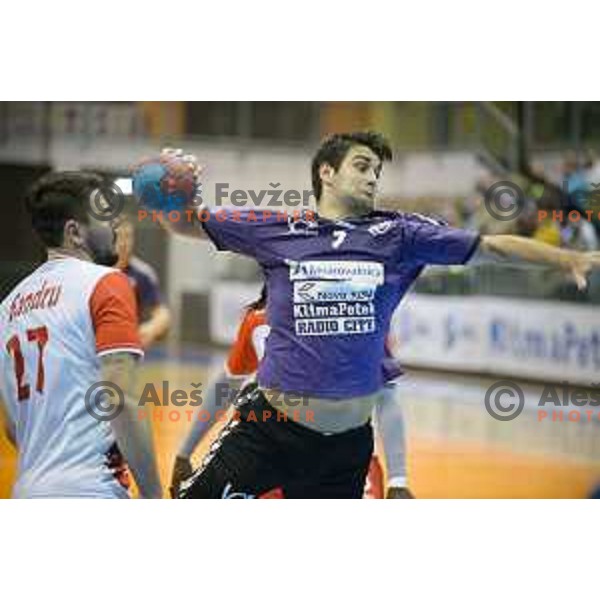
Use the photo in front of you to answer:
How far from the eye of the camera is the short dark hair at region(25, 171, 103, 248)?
461 centimetres

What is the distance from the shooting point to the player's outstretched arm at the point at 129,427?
4.34 meters

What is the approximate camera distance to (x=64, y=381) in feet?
14.8

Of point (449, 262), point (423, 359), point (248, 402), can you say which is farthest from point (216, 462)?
point (423, 359)

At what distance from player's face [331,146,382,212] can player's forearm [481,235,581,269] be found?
630 millimetres

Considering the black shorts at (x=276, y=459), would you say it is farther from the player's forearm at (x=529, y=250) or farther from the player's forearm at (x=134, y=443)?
the player's forearm at (x=529, y=250)

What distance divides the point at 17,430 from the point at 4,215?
1157 mm

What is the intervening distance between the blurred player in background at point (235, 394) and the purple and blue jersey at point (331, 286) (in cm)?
18

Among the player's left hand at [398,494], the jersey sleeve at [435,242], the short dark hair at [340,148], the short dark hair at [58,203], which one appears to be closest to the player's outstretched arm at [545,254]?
the jersey sleeve at [435,242]

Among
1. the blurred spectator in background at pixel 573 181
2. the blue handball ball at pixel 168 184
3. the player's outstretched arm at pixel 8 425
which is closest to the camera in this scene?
the player's outstretched arm at pixel 8 425

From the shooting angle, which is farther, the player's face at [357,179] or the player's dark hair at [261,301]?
the player's dark hair at [261,301]

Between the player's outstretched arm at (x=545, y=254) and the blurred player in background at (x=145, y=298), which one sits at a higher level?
the player's outstretched arm at (x=545, y=254)

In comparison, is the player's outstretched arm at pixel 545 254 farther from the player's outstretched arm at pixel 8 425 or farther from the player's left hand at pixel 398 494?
the player's outstretched arm at pixel 8 425

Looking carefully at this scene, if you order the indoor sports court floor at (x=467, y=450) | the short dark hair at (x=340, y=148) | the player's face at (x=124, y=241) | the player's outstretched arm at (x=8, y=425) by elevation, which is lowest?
the indoor sports court floor at (x=467, y=450)

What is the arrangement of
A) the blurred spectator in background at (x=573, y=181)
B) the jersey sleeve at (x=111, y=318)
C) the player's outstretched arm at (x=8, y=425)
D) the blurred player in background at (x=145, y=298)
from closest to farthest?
the jersey sleeve at (x=111, y=318)
the player's outstretched arm at (x=8, y=425)
the blurred player in background at (x=145, y=298)
the blurred spectator in background at (x=573, y=181)
